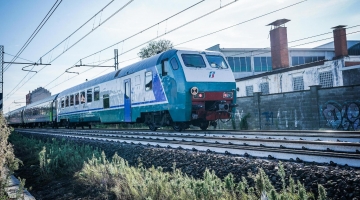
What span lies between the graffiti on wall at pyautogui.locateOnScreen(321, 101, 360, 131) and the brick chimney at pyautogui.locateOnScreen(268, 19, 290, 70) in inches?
667

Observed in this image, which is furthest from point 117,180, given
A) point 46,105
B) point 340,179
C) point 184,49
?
point 46,105

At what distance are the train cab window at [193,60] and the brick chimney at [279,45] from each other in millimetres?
21038

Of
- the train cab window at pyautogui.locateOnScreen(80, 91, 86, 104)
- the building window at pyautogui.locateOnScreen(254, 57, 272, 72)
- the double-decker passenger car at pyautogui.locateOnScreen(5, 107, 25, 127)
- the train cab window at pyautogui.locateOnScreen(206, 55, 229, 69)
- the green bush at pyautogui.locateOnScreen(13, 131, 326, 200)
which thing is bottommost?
the green bush at pyautogui.locateOnScreen(13, 131, 326, 200)

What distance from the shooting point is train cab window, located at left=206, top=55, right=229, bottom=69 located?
39.7 feet

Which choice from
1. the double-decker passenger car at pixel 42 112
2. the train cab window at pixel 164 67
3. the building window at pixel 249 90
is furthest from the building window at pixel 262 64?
the train cab window at pixel 164 67

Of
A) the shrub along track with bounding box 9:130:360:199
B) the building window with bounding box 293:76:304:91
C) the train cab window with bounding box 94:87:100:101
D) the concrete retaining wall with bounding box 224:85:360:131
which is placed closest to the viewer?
the shrub along track with bounding box 9:130:360:199

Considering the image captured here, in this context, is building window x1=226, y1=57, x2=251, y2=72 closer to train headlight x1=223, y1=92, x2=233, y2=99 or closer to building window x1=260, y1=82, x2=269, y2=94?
building window x1=260, y1=82, x2=269, y2=94

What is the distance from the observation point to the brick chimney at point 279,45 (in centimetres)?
3034

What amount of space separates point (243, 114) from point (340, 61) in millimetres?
8034

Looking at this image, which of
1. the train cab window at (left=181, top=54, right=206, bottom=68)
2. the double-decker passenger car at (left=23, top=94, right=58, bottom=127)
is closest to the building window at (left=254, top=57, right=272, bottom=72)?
the double-decker passenger car at (left=23, top=94, right=58, bottom=127)

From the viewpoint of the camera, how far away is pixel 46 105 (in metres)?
29.2

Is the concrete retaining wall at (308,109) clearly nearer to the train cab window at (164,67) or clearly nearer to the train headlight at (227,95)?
the train headlight at (227,95)

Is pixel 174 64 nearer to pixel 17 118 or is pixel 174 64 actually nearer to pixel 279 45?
pixel 279 45

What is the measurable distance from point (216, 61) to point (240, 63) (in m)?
29.6
